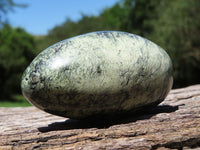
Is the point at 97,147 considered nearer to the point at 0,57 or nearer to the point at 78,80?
the point at 78,80

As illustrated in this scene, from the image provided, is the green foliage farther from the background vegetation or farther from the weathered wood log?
the weathered wood log

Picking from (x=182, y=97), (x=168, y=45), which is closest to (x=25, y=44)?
(x=168, y=45)

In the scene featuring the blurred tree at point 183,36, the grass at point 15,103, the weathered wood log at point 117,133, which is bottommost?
the grass at point 15,103

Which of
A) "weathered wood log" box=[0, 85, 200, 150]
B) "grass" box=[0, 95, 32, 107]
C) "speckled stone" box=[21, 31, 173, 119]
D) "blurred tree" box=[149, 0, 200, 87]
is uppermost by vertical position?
"blurred tree" box=[149, 0, 200, 87]

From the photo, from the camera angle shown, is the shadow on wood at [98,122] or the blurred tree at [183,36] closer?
the shadow on wood at [98,122]

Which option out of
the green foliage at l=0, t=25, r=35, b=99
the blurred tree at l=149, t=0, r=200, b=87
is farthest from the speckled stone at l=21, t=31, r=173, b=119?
the green foliage at l=0, t=25, r=35, b=99

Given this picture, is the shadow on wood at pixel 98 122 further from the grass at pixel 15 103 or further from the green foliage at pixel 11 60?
the green foliage at pixel 11 60

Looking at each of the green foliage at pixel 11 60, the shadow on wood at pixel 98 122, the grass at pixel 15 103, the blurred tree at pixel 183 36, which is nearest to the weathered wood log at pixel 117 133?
the shadow on wood at pixel 98 122

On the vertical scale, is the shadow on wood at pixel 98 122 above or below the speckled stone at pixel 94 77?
below
